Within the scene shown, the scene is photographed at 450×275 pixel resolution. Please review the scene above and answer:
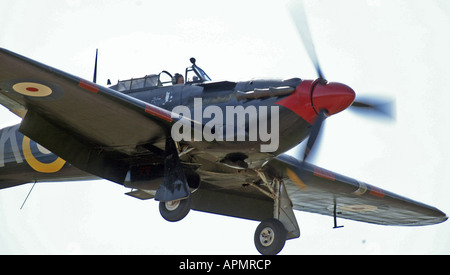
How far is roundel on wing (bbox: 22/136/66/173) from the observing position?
1445 cm

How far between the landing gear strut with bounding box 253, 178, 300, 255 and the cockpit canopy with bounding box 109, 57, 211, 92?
2.22m

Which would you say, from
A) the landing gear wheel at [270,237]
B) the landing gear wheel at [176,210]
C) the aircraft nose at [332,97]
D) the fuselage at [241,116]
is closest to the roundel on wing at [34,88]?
the fuselage at [241,116]

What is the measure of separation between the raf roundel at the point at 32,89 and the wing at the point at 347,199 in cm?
469

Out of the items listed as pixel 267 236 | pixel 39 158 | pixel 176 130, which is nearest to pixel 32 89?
pixel 176 130

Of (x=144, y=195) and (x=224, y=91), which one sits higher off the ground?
(x=224, y=91)

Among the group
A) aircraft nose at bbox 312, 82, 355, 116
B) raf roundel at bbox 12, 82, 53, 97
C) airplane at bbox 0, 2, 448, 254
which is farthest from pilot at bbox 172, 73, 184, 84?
aircraft nose at bbox 312, 82, 355, 116

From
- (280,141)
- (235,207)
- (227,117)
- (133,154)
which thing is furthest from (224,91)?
(235,207)

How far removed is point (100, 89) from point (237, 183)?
434 centimetres

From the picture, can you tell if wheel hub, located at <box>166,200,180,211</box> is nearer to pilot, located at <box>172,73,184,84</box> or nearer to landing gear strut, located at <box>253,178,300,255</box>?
landing gear strut, located at <box>253,178,300,255</box>

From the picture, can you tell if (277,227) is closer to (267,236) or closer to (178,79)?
(267,236)

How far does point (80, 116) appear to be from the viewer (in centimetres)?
1188

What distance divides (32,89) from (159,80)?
2877mm

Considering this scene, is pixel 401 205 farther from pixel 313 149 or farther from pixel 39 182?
pixel 39 182

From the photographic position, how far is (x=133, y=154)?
12930 millimetres
